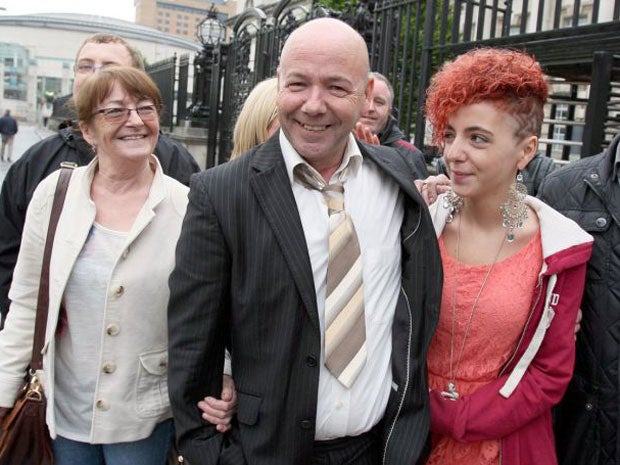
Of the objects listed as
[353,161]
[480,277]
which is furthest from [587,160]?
[353,161]

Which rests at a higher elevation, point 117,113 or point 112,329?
point 117,113

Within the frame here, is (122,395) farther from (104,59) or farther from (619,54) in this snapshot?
(619,54)

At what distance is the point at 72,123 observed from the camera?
10.9 ft

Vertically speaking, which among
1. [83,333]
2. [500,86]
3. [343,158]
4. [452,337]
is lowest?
[83,333]

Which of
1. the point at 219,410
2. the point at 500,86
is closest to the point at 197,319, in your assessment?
the point at 219,410

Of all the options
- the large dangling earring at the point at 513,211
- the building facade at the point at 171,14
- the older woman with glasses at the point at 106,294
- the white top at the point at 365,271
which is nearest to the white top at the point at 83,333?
the older woman with glasses at the point at 106,294

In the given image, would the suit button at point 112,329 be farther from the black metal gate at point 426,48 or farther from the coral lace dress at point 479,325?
the black metal gate at point 426,48

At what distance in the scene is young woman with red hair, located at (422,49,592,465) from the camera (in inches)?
82.2

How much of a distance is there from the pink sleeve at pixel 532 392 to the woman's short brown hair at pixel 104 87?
1670 millimetres

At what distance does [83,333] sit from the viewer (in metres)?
2.29

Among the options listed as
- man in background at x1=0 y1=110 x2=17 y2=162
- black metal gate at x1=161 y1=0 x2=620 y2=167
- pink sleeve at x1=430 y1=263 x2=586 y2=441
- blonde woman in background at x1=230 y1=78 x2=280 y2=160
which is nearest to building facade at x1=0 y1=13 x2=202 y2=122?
man in background at x1=0 y1=110 x2=17 y2=162

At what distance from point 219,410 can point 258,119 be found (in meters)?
1.55

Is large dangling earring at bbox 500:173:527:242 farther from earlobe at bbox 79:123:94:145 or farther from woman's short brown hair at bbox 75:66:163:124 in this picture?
earlobe at bbox 79:123:94:145

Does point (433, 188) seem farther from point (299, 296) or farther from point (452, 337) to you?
point (299, 296)
